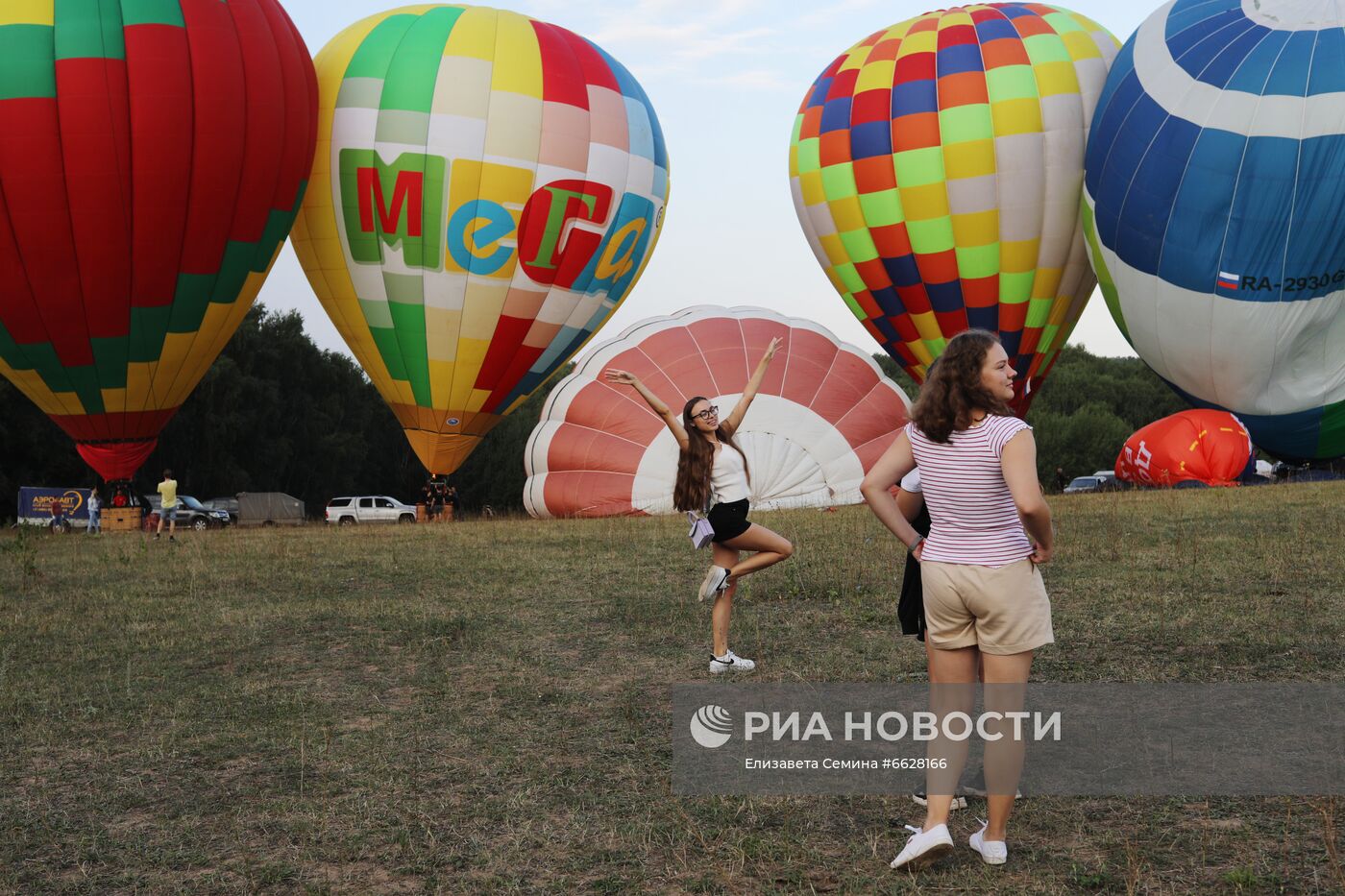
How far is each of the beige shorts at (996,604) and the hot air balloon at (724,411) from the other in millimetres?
16331

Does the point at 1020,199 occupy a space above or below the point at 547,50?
below

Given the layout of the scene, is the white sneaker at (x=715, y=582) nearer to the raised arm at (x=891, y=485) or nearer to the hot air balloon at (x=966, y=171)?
the raised arm at (x=891, y=485)

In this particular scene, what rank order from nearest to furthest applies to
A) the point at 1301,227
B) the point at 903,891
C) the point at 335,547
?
1. the point at 903,891
2. the point at 335,547
3. the point at 1301,227

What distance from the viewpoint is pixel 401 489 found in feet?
178

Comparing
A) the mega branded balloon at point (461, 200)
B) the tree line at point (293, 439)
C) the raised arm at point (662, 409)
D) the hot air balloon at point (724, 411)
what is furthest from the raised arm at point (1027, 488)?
the tree line at point (293, 439)

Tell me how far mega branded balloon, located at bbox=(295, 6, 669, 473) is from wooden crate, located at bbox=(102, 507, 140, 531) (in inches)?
196

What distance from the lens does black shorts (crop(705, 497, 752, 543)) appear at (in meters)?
6.89

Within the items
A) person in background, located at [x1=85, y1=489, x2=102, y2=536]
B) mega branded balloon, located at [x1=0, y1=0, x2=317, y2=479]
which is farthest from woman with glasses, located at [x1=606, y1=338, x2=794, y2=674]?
person in background, located at [x1=85, y1=489, x2=102, y2=536]

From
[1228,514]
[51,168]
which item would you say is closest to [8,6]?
[51,168]

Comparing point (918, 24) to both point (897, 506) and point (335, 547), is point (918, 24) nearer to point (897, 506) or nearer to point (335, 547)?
point (335, 547)

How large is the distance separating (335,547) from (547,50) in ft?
35.8

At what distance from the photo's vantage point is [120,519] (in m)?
21.5

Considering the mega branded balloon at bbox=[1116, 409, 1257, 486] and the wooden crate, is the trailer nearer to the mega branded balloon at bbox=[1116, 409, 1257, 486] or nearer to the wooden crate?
the wooden crate

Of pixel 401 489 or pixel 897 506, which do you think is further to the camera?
pixel 401 489
